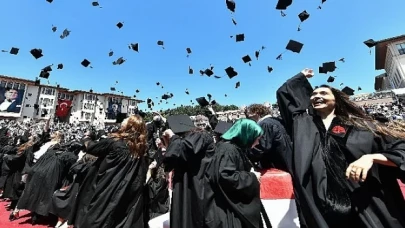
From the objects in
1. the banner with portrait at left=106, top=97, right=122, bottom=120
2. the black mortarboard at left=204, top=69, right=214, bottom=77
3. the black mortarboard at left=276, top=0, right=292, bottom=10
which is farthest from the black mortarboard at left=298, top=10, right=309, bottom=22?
the banner with portrait at left=106, top=97, right=122, bottom=120

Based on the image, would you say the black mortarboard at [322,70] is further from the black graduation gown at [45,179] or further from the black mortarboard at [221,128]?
the black graduation gown at [45,179]

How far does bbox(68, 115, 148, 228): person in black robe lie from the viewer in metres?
3.08

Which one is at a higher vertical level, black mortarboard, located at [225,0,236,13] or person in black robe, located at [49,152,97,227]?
black mortarboard, located at [225,0,236,13]

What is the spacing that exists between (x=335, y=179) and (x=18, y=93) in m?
73.5

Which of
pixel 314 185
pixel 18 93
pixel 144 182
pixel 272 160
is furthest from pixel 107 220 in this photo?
pixel 18 93

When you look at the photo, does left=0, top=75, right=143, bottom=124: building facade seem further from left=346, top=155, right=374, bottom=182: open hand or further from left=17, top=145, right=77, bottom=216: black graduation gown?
left=346, top=155, right=374, bottom=182: open hand

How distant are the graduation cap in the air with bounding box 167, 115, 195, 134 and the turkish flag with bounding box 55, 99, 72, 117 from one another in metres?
75.4

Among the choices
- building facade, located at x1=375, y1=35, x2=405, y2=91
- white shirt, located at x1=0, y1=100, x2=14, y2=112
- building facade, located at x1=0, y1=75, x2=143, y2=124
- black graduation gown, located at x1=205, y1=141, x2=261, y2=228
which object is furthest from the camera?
building facade, located at x1=0, y1=75, x2=143, y2=124

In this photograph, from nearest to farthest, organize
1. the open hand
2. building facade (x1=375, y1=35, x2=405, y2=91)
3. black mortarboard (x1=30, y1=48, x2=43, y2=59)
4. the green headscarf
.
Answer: the open hand < the green headscarf < black mortarboard (x1=30, y1=48, x2=43, y2=59) < building facade (x1=375, y1=35, x2=405, y2=91)

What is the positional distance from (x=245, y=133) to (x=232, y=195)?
64 centimetres

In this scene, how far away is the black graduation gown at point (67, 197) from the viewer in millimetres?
4793

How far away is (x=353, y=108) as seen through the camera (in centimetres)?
211

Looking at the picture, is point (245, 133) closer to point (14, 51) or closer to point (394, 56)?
point (14, 51)

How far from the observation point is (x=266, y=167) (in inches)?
125
